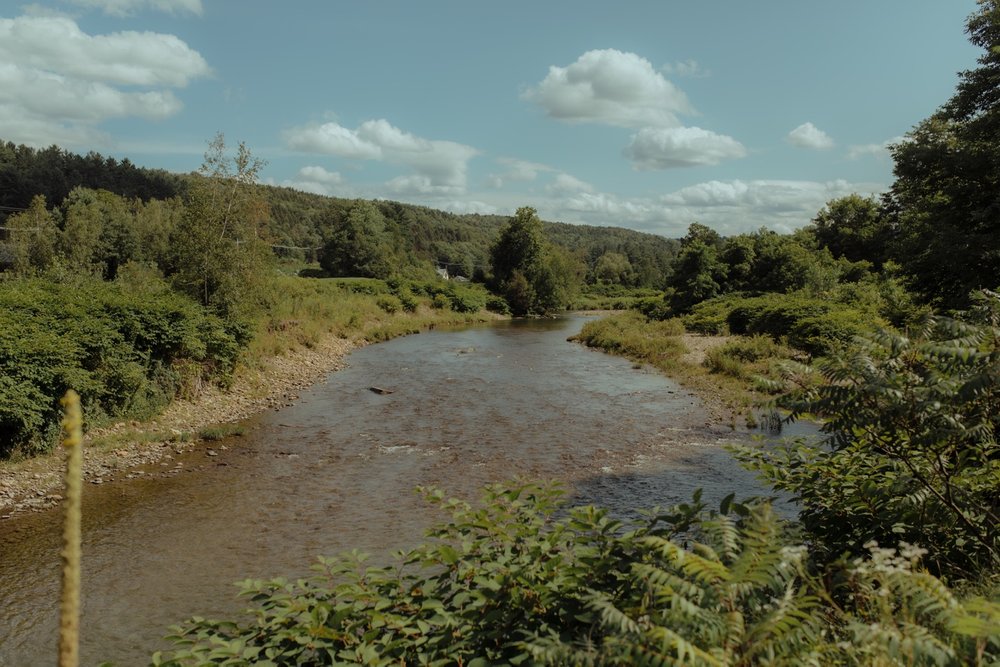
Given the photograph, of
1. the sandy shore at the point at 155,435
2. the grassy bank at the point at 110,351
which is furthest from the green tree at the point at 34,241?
the sandy shore at the point at 155,435

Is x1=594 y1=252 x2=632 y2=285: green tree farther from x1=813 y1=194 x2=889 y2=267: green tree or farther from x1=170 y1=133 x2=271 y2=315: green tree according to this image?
x1=170 y1=133 x2=271 y2=315: green tree

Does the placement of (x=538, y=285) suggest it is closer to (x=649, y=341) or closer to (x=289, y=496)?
(x=649, y=341)

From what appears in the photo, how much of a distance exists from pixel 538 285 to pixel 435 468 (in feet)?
188

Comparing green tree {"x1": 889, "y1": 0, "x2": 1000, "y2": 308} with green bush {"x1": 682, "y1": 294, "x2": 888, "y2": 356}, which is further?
green bush {"x1": 682, "y1": 294, "x2": 888, "y2": 356}

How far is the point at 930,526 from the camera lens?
4578 mm

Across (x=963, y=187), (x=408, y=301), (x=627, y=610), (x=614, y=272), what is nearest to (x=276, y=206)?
(x=614, y=272)

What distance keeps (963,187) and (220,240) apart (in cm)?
2118

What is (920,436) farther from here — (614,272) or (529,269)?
(614,272)

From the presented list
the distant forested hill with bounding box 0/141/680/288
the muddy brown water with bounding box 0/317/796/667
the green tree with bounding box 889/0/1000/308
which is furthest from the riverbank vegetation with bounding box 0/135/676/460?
the green tree with bounding box 889/0/1000/308

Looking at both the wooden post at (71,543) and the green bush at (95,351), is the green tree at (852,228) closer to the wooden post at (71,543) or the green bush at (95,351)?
the green bush at (95,351)

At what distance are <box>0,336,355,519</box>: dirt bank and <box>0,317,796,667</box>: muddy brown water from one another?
2.08 feet

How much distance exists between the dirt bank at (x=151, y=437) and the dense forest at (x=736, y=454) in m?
0.59

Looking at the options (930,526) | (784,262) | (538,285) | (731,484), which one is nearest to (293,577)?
(930,526)

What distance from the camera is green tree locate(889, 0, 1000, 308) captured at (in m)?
12.7
